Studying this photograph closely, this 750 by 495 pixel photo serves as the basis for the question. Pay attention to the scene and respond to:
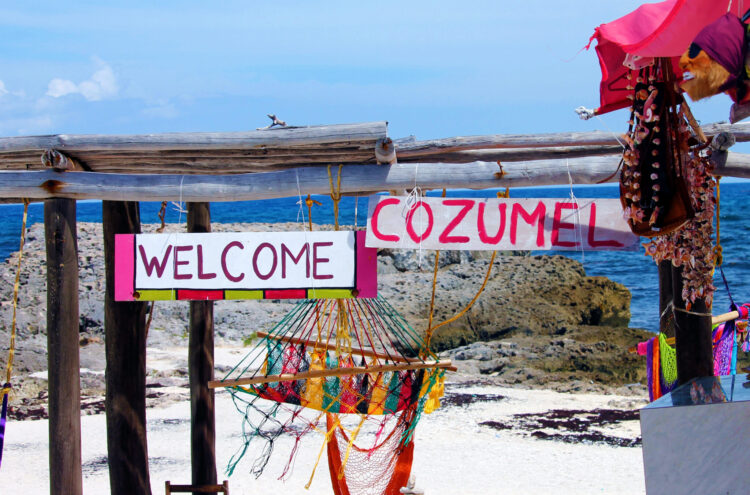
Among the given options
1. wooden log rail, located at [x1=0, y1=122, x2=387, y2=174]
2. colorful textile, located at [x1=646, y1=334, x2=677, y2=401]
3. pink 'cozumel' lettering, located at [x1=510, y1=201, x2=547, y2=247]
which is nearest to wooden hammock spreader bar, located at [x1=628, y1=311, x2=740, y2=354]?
colorful textile, located at [x1=646, y1=334, x2=677, y2=401]

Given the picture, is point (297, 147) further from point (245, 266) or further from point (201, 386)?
point (201, 386)

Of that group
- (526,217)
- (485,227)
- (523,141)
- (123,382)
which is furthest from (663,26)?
(123,382)

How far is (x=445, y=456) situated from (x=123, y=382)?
4.36 meters

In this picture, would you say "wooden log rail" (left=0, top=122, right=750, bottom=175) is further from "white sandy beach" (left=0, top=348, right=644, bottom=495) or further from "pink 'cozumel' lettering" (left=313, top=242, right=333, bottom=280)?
"white sandy beach" (left=0, top=348, right=644, bottom=495)

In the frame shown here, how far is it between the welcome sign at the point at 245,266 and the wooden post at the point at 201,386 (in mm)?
1543

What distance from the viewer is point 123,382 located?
15.2ft

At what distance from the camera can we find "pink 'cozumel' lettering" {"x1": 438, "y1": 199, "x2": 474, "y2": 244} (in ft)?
12.6

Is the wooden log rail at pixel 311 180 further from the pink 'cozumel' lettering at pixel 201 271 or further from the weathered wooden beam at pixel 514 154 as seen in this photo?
the pink 'cozumel' lettering at pixel 201 271

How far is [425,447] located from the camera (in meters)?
8.43

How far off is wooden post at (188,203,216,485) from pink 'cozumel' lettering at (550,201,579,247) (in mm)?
2703

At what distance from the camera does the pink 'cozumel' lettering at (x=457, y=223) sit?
3.85m

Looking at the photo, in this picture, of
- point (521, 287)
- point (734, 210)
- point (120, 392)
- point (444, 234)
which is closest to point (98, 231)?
point (521, 287)

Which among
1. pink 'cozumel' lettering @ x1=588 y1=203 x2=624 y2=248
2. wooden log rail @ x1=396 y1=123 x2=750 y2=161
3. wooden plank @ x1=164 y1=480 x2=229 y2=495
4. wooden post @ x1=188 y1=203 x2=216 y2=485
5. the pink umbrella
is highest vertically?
the pink umbrella

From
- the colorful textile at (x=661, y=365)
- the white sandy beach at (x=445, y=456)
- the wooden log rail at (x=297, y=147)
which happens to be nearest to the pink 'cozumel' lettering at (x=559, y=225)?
the wooden log rail at (x=297, y=147)
